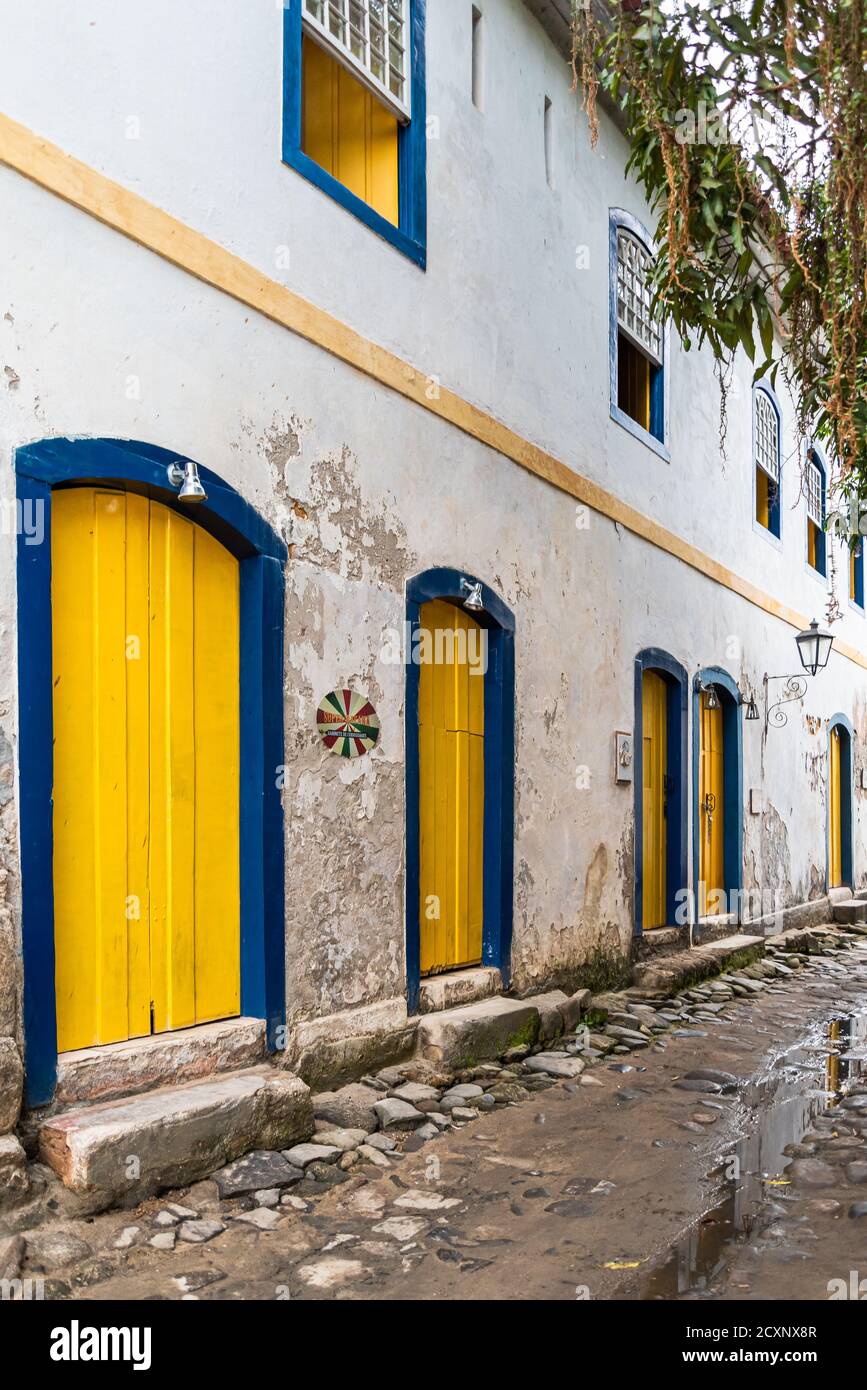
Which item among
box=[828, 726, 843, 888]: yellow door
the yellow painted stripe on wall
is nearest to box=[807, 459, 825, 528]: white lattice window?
box=[828, 726, 843, 888]: yellow door

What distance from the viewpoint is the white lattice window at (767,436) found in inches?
453

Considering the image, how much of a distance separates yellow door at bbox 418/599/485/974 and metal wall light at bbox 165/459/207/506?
1.92 m

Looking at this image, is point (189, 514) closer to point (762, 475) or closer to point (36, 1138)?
point (36, 1138)

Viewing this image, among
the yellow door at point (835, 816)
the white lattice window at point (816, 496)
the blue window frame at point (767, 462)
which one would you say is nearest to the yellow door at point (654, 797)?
the blue window frame at point (767, 462)

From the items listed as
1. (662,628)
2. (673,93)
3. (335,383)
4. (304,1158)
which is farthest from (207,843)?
(662,628)

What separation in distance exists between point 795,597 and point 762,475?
1513 mm

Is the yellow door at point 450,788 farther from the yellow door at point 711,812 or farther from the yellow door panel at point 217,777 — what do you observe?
the yellow door at point 711,812

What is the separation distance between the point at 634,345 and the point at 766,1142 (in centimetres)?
598

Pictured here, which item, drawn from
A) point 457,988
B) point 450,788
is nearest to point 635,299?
point 450,788

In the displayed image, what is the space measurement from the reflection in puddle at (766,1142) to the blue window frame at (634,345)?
14.3 feet

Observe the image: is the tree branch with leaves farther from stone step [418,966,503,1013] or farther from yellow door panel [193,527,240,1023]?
stone step [418,966,503,1013]

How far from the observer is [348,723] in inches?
197

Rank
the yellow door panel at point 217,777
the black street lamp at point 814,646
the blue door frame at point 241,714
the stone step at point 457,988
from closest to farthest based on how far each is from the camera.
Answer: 1. the blue door frame at point 241,714
2. the yellow door panel at point 217,777
3. the stone step at point 457,988
4. the black street lamp at point 814,646

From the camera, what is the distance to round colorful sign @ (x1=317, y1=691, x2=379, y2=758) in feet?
16.1
